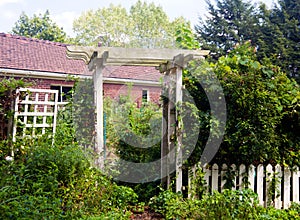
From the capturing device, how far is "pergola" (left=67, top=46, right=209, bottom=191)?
458 centimetres

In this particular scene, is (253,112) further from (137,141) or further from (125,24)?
(125,24)

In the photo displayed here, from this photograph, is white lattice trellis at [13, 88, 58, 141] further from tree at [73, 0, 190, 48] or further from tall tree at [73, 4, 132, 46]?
tall tree at [73, 4, 132, 46]

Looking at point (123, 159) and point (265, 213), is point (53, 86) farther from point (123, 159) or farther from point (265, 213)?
point (265, 213)

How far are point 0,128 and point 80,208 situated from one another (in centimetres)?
235

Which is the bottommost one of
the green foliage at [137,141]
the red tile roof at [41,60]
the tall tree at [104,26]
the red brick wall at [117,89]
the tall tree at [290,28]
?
the green foliage at [137,141]

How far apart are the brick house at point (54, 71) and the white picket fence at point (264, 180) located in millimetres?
6053

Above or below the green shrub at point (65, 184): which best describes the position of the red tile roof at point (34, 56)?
above

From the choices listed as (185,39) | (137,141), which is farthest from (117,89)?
(137,141)

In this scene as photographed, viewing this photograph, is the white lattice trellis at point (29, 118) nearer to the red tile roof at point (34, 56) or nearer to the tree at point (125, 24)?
the red tile roof at point (34, 56)

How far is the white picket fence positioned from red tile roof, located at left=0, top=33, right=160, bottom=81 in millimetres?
7880

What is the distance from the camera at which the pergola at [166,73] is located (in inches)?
180

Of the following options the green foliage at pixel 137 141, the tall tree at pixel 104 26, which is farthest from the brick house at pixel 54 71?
the tall tree at pixel 104 26

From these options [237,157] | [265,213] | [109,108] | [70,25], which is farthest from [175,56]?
[70,25]

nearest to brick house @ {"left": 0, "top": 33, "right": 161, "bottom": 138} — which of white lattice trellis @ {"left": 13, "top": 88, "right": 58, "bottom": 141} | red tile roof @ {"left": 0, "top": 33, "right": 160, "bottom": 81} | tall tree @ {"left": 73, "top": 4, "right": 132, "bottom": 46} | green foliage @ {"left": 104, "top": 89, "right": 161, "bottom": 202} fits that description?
red tile roof @ {"left": 0, "top": 33, "right": 160, "bottom": 81}
